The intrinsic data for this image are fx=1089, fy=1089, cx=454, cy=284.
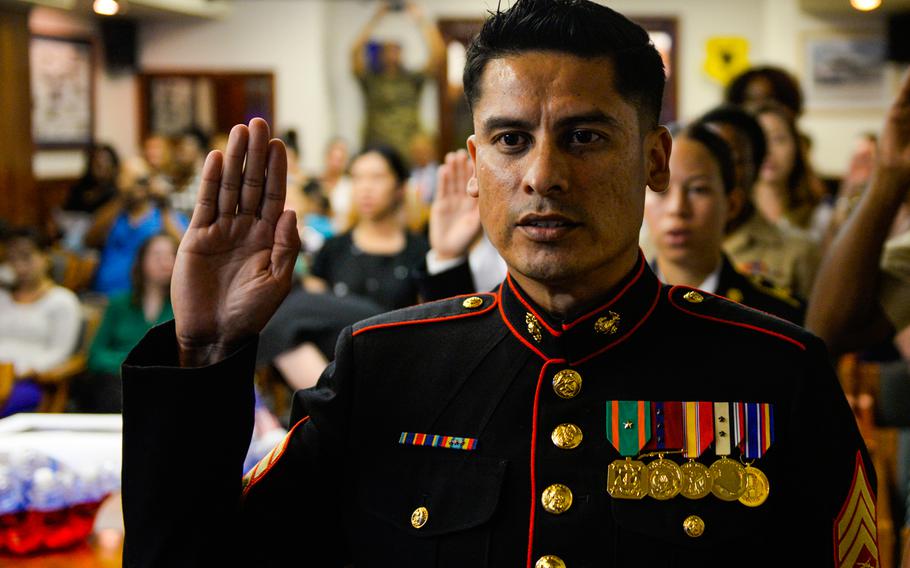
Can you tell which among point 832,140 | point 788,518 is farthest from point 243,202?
point 832,140

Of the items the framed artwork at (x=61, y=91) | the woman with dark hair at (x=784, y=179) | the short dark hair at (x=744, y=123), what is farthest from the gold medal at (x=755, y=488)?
the framed artwork at (x=61, y=91)

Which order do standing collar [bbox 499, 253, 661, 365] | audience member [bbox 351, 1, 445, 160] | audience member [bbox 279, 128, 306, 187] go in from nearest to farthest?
standing collar [bbox 499, 253, 661, 365], audience member [bbox 279, 128, 306, 187], audience member [bbox 351, 1, 445, 160]

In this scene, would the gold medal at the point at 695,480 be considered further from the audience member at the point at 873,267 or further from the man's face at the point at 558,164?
the audience member at the point at 873,267

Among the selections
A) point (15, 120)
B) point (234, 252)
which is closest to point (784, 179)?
point (234, 252)

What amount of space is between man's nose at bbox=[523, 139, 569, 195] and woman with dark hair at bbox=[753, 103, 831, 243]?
2.65 metres

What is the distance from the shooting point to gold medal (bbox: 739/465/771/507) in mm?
1149

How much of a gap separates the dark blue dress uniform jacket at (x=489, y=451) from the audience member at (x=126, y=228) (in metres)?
4.94

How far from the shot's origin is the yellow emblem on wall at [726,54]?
11359 mm

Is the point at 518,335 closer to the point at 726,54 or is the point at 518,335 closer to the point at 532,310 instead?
the point at 532,310

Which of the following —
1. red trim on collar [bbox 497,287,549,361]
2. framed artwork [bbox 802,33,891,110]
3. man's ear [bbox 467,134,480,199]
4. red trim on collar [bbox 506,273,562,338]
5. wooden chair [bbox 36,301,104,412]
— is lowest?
wooden chair [bbox 36,301,104,412]

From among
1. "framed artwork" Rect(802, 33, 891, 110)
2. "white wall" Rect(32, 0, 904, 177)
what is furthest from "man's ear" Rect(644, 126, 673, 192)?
"white wall" Rect(32, 0, 904, 177)

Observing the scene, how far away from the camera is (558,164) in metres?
1.16

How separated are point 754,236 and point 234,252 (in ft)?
6.85

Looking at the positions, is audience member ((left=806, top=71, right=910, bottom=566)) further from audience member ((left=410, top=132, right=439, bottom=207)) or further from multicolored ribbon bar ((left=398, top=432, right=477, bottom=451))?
audience member ((left=410, top=132, right=439, bottom=207))
